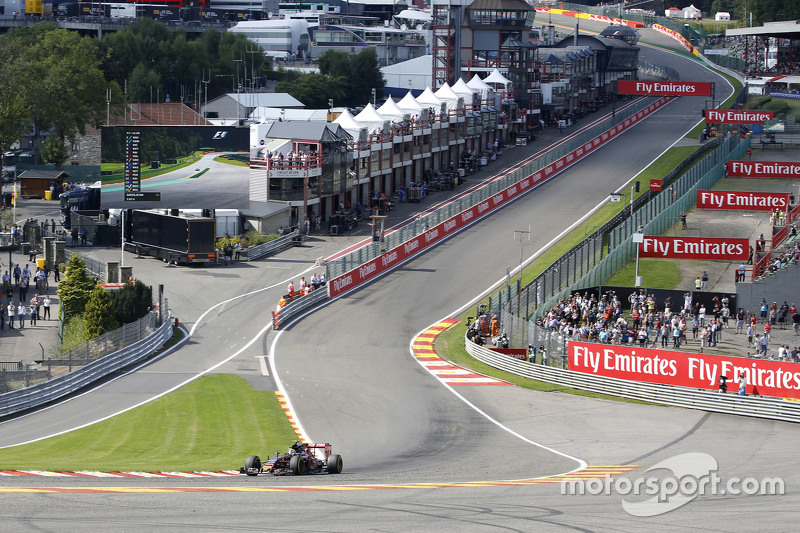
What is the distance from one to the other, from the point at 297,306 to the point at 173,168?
17881mm

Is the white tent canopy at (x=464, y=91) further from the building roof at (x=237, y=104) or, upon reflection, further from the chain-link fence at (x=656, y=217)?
the building roof at (x=237, y=104)

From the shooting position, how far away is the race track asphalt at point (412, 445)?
89.5 feet

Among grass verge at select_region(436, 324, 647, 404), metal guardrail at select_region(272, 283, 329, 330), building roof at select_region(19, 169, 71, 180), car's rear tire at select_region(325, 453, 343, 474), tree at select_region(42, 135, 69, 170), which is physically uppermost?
tree at select_region(42, 135, 69, 170)

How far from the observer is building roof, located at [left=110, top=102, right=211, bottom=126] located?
125 metres

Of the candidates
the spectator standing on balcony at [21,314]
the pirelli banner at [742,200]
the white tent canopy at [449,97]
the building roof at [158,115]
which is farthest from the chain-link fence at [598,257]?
the building roof at [158,115]

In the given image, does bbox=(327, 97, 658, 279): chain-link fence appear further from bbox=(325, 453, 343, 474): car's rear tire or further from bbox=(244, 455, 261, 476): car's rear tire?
bbox=(244, 455, 261, 476): car's rear tire

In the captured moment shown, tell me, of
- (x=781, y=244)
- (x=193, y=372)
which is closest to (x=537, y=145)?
(x=781, y=244)

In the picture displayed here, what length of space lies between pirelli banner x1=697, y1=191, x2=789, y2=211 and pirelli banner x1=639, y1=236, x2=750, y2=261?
14805 millimetres

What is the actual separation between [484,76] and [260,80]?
38940 mm

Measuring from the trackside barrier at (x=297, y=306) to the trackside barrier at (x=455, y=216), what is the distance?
3.90ft

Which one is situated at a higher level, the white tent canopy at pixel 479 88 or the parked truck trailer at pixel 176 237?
the white tent canopy at pixel 479 88

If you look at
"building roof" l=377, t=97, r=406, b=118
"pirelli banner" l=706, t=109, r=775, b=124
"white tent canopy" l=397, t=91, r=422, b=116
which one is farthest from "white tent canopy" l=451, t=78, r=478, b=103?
"pirelli banner" l=706, t=109, r=775, b=124

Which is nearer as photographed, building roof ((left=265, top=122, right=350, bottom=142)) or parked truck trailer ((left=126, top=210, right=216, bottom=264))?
parked truck trailer ((left=126, top=210, right=216, bottom=264))

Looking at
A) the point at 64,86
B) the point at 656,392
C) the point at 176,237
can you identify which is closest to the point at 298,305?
the point at 176,237
